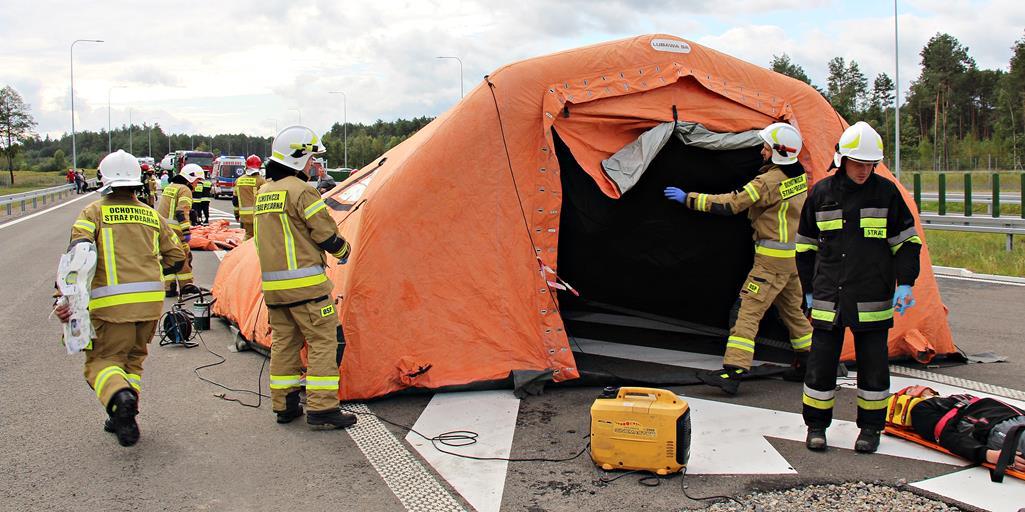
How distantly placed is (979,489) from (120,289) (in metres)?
5.35

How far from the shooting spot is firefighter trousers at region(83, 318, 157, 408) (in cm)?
512

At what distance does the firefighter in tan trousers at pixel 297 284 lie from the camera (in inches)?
214

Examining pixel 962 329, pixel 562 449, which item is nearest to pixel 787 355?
pixel 962 329

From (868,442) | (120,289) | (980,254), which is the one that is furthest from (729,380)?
(980,254)

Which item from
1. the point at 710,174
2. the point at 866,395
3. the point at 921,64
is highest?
the point at 921,64

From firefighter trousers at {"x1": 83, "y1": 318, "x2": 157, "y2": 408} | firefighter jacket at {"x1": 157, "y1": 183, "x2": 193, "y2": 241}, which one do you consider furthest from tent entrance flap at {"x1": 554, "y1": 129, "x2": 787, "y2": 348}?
firefighter jacket at {"x1": 157, "y1": 183, "x2": 193, "y2": 241}

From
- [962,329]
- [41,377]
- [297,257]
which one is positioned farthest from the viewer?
[962,329]

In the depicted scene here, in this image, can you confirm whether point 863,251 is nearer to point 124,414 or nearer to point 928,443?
point 928,443

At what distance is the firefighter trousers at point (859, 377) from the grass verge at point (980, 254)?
9085 millimetres

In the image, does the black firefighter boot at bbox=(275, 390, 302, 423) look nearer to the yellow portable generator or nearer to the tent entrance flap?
the yellow portable generator

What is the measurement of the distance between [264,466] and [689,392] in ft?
10.8

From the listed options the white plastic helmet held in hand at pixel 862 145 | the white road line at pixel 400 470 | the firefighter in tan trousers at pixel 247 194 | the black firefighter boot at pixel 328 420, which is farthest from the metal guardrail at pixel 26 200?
the white plastic helmet held in hand at pixel 862 145

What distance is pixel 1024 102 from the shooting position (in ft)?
179

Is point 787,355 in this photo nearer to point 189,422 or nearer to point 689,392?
point 689,392
